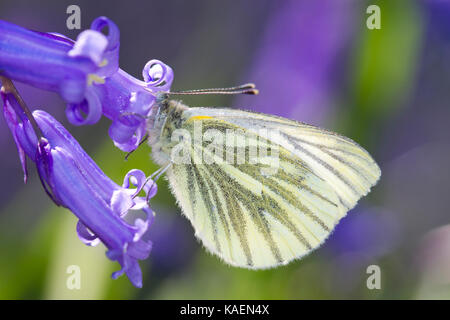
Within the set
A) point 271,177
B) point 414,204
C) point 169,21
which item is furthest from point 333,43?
point 271,177

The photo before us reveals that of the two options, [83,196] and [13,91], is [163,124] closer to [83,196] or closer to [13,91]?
[83,196]

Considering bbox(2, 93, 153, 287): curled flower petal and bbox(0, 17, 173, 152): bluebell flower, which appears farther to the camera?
bbox(2, 93, 153, 287): curled flower petal

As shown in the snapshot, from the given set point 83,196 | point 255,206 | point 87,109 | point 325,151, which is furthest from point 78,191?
point 325,151

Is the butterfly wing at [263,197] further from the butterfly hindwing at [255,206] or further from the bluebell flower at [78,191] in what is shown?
the bluebell flower at [78,191]

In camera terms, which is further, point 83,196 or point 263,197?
point 263,197

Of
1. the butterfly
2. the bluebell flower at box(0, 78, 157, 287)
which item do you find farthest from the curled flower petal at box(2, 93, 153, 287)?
the butterfly

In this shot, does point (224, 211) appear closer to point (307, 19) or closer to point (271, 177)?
point (271, 177)

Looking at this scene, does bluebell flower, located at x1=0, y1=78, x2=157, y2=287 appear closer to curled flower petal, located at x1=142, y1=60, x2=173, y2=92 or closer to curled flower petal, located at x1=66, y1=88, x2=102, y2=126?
curled flower petal, located at x1=66, y1=88, x2=102, y2=126
